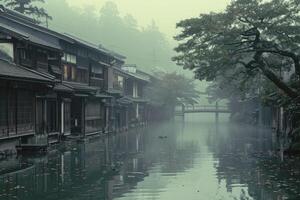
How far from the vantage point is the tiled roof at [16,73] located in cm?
2569

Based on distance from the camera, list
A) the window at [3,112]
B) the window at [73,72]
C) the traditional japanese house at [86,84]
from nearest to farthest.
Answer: the window at [3,112] < the traditional japanese house at [86,84] < the window at [73,72]

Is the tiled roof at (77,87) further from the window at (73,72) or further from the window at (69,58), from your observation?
the window at (69,58)

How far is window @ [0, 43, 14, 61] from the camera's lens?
31188 millimetres

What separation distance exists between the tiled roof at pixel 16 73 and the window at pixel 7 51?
58cm

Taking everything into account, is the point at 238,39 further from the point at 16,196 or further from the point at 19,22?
the point at 16,196

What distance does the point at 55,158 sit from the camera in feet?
89.4

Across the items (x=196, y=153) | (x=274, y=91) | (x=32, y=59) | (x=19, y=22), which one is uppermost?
(x=19, y=22)

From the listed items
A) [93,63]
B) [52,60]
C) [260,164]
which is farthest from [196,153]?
[93,63]

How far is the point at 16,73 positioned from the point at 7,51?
4561 millimetres

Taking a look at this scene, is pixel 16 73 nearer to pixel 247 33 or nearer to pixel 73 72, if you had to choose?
pixel 247 33

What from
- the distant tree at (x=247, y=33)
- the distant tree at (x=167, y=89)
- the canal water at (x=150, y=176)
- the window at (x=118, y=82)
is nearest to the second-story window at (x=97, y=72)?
the window at (x=118, y=82)

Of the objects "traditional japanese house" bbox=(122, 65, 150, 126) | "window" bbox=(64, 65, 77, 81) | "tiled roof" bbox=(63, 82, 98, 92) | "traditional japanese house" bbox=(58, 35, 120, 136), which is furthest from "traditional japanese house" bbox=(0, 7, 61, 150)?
"traditional japanese house" bbox=(122, 65, 150, 126)

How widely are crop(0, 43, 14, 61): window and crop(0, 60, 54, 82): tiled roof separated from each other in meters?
0.58

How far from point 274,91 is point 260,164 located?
50.5 feet
